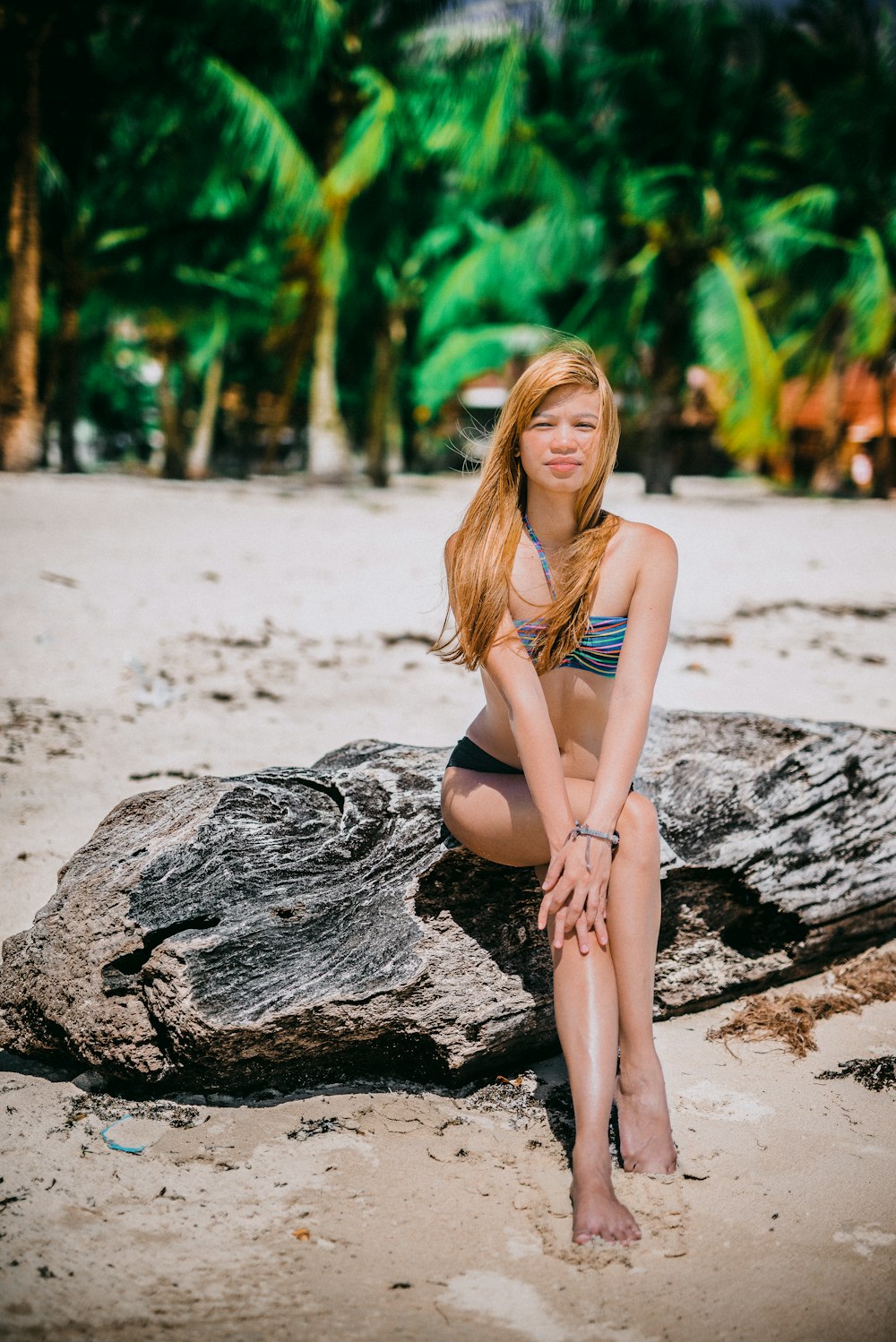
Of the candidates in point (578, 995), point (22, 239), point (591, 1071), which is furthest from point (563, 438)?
point (22, 239)

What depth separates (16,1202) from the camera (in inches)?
84.8

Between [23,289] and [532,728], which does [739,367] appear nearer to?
[23,289]

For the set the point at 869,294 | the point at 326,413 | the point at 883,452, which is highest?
the point at 869,294

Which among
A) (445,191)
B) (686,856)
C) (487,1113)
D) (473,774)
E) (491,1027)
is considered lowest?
(487,1113)

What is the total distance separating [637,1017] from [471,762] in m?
0.71

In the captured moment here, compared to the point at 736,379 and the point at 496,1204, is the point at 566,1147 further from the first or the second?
the point at 736,379

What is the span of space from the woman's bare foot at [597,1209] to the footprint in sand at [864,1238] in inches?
16.4

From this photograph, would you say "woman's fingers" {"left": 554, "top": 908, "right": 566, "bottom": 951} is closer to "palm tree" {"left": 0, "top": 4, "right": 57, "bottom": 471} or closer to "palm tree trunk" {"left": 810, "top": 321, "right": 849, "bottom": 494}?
"palm tree" {"left": 0, "top": 4, "right": 57, "bottom": 471}

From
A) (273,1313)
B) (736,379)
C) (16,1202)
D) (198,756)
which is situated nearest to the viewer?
(273,1313)

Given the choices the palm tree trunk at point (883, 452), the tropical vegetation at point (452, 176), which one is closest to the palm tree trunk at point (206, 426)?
the tropical vegetation at point (452, 176)

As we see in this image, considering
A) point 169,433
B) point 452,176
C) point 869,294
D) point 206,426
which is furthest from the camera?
point 206,426

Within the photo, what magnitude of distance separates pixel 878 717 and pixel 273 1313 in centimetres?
464

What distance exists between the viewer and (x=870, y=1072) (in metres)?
2.72

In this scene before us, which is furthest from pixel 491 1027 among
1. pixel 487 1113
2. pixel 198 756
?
pixel 198 756
